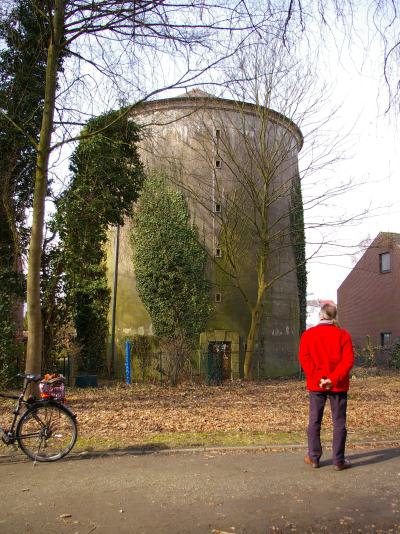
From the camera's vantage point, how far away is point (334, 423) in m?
5.65

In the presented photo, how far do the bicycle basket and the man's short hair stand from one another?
124 inches

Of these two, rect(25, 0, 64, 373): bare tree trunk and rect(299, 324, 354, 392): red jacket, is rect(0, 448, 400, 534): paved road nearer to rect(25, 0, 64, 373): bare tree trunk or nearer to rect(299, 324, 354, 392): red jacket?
rect(299, 324, 354, 392): red jacket

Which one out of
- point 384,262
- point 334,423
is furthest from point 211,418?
point 384,262

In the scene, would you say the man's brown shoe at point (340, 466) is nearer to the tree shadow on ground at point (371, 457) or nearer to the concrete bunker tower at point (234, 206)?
the tree shadow on ground at point (371, 457)

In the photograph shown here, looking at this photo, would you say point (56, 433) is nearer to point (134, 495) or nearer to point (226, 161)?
point (134, 495)

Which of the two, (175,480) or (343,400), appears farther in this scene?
(343,400)

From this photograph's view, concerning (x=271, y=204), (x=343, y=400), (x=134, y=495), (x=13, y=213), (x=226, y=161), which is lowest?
(x=134, y=495)

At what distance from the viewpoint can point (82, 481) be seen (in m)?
5.31

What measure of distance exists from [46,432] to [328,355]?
3.29 m

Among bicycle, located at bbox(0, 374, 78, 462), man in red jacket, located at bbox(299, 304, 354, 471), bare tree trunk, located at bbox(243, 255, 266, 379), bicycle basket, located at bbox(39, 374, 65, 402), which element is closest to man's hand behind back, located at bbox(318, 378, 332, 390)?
man in red jacket, located at bbox(299, 304, 354, 471)

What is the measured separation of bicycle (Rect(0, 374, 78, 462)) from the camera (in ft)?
20.0

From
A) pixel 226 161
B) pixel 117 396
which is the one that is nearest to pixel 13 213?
pixel 117 396

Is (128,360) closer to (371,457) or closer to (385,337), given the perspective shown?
(371,457)

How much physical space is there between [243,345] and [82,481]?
16879mm
